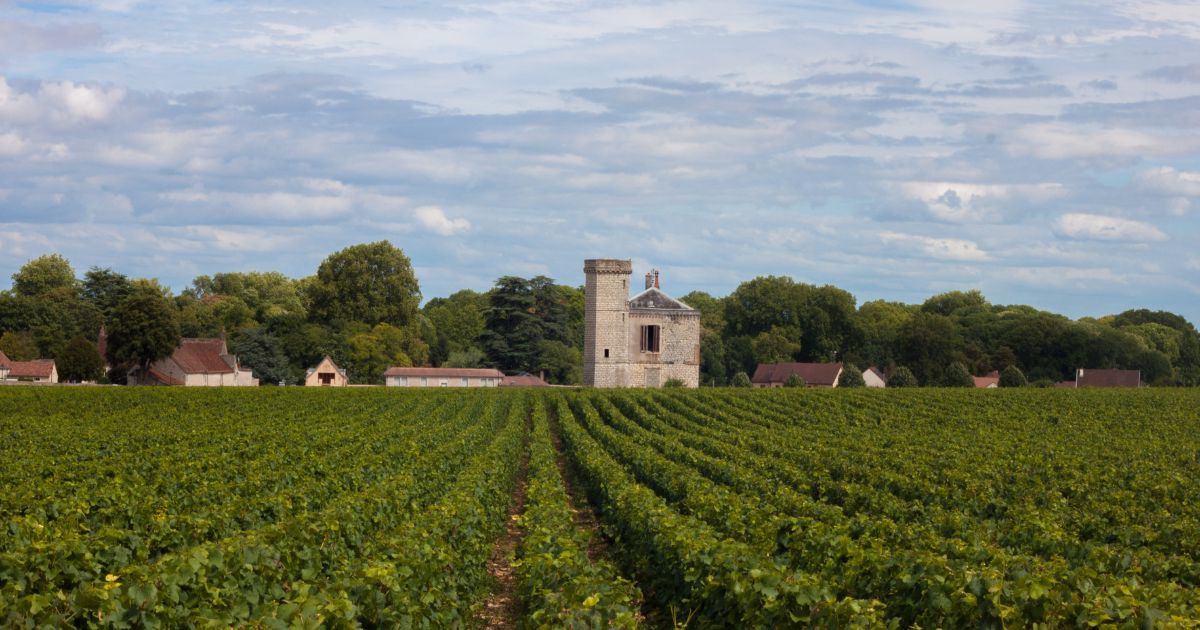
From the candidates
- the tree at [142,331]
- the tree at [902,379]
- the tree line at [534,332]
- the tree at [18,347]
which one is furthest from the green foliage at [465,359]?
the tree at [902,379]

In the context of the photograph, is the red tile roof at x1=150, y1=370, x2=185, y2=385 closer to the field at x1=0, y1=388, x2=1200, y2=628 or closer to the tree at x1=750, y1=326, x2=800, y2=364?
the field at x1=0, y1=388, x2=1200, y2=628

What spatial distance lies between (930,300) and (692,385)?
55.9 meters

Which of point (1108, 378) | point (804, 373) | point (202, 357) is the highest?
point (202, 357)

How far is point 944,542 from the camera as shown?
12.4 m

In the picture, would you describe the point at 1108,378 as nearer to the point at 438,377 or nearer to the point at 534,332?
the point at 534,332

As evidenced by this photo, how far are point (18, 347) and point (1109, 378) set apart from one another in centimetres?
7955

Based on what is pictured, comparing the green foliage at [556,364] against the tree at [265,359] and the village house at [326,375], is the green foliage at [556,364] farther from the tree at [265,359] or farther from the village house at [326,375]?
the tree at [265,359]

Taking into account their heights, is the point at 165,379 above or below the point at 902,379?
below

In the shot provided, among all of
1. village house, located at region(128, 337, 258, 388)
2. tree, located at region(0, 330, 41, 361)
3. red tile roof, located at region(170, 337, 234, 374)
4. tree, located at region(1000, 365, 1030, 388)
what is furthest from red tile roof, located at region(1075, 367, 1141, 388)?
tree, located at region(0, 330, 41, 361)

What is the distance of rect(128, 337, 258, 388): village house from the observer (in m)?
75.9

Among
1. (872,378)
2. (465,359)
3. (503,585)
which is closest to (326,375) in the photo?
(465,359)

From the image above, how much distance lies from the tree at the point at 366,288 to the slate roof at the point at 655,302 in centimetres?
2683

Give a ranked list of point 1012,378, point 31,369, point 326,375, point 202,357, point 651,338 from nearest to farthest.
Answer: point 1012,378, point 651,338, point 31,369, point 202,357, point 326,375

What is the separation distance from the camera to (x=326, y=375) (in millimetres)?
84188
